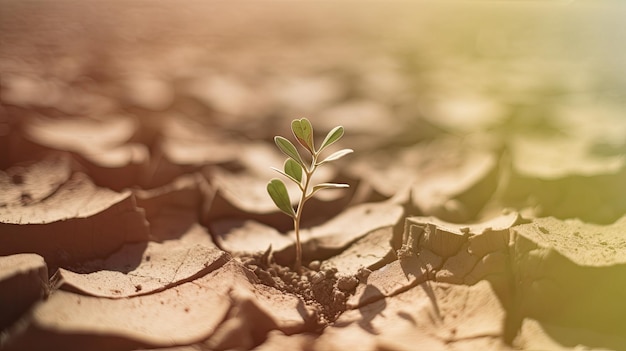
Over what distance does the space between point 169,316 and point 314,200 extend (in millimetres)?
1005

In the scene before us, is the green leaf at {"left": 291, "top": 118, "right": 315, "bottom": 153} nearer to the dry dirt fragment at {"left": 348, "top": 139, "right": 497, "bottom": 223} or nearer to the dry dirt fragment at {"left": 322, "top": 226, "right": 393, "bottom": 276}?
the dry dirt fragment at {"left": 322, "top": 226, "right": 393, "bottom": 276}

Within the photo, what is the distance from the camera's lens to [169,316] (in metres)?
1.48

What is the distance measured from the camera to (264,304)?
1.58 metres

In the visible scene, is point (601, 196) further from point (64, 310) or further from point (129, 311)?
point (64, 310)

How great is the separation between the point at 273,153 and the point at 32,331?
6.18 feet

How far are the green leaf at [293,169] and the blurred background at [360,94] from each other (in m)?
0.63

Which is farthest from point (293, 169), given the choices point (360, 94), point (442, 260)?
point (360, 94)

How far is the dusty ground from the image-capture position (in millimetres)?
1493

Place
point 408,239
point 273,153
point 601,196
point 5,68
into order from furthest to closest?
point 5,68, point 273,153, point 601,196, point 408,239

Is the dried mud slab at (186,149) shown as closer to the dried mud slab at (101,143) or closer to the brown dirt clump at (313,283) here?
the dried mud slab at (101,143)

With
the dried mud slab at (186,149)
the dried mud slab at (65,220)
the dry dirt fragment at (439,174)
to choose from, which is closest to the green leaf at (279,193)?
the dried mud slab at (65,220)

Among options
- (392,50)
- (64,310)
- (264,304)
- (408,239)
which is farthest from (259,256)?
(392,50)

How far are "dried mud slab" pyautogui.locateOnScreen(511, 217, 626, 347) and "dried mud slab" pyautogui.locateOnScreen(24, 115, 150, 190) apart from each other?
5.53 ft

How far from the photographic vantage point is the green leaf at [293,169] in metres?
1.78
